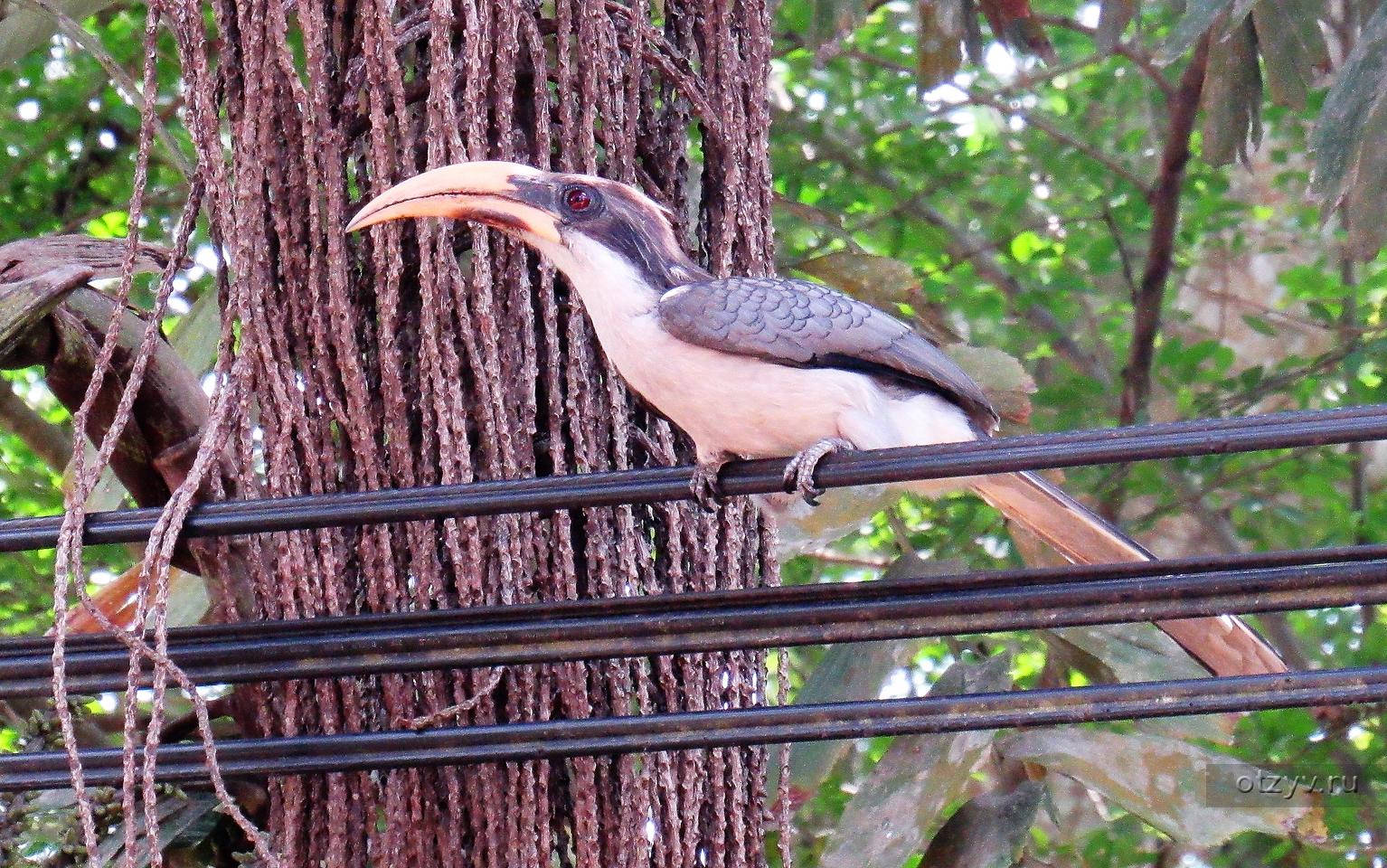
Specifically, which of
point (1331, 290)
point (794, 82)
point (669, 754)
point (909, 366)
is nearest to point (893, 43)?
point (794, 82)

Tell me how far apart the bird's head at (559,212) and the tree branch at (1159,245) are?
353cm

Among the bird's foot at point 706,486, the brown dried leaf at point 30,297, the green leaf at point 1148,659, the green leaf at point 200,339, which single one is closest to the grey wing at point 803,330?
the bird's foot at point 706,486

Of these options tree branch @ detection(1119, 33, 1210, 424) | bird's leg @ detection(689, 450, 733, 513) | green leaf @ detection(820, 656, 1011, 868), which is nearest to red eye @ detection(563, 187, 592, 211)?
bird's leg @ detection(689, 450, 733, 513)

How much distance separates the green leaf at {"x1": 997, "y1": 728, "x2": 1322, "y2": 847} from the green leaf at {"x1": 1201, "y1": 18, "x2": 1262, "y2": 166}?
1908 mm

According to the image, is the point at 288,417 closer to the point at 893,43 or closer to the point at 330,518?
the point at 330,518

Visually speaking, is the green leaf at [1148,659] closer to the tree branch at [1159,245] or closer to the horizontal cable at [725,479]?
the horizontal cable at [725,479]

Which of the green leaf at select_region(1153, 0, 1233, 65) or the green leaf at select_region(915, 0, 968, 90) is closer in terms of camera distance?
the green leaf at select_region(1153, 0, 1233, 65)

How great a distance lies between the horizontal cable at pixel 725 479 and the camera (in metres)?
2.15

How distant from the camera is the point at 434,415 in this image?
2.90m

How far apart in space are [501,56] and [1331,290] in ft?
17.4

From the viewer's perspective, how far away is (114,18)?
24.0 feet

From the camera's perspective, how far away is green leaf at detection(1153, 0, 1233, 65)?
12.3ft

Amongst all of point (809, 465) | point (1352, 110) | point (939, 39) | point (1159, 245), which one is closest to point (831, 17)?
point (939, 39)

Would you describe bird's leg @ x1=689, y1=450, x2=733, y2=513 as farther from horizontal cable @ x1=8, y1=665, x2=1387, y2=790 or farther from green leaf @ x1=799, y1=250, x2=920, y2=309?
green leaf @ x1=799, y1=250, x2=920, y2=309
